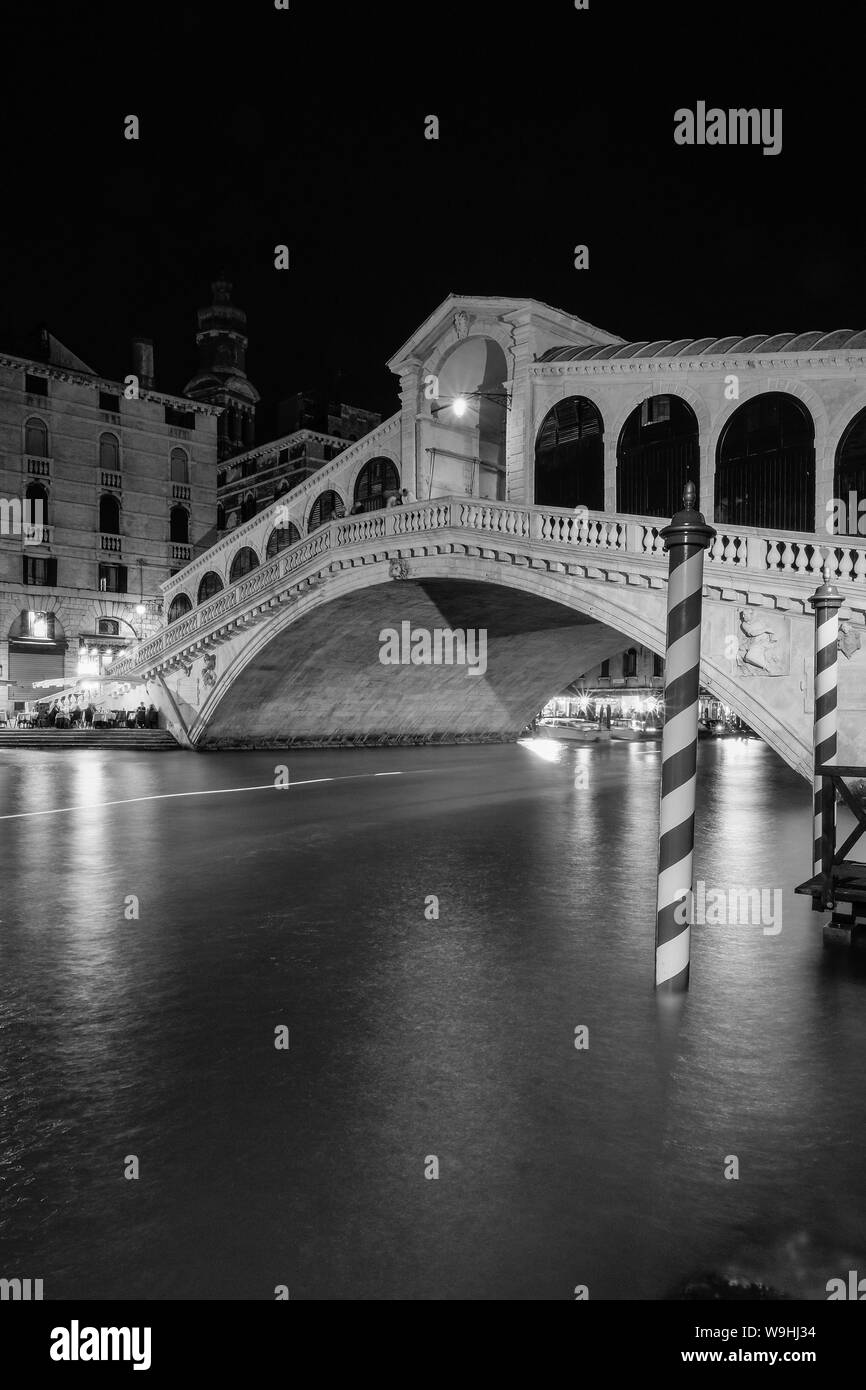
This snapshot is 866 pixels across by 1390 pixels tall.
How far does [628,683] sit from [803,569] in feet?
140

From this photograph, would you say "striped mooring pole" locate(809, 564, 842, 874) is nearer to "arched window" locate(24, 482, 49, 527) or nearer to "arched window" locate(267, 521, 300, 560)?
"arched window" locate(267, 521, 300, 560)

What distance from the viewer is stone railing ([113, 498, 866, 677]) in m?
13.4

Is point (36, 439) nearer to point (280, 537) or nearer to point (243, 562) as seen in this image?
point (243, 562)

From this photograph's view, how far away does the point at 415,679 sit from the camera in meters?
29.6

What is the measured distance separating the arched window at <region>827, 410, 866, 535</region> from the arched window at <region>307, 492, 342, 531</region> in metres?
18.0

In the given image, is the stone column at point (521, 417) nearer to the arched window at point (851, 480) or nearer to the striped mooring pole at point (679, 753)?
the arched window at point (851, 480)

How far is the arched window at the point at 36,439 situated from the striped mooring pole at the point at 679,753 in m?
39.2

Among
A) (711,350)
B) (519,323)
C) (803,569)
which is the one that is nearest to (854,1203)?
(803,569)

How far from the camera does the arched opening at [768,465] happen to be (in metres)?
17.5

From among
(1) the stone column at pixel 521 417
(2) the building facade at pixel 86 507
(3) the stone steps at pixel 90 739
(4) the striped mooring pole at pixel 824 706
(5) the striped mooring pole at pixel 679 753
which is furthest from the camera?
(2) the building facade at pixel 86 507

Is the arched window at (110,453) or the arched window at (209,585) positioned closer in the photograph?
the arched window at (209,585)

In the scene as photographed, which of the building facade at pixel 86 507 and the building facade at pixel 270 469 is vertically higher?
the building facade at pixel 270 469

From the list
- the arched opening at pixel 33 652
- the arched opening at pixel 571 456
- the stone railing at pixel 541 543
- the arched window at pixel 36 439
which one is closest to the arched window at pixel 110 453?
the arched window at pixel 36 439

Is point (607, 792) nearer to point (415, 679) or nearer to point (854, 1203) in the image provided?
point (854, 1203)
